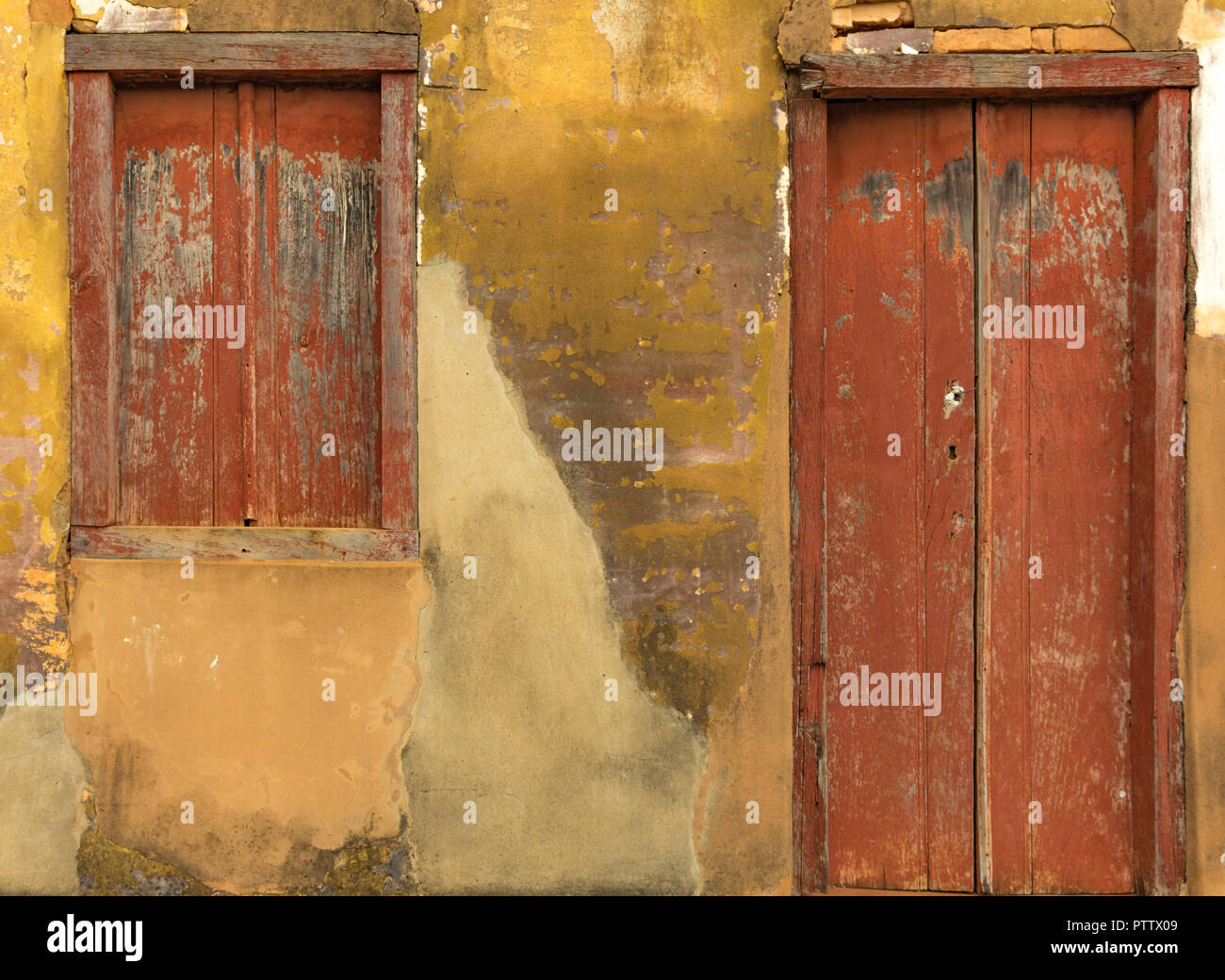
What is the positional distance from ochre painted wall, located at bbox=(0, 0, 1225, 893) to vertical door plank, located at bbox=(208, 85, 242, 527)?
227 mm

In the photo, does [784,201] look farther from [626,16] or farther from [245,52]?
[245,52]

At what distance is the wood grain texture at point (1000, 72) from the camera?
8.68 ft

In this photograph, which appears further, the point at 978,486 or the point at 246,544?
the point at 978,486

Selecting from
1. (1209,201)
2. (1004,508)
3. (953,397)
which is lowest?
(1004,508)

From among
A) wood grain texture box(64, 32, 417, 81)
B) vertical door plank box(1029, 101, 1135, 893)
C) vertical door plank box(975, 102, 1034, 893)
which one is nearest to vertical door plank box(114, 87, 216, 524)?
wood grain texture box(64, 32, 417, 81)

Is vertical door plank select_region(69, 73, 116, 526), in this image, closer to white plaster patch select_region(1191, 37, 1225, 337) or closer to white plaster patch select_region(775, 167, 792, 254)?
white plaster patch select_region(775, 167, 792, 254)

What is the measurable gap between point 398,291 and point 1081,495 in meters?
2.32

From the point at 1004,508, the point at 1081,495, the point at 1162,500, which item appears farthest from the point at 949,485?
the point at 1162,500

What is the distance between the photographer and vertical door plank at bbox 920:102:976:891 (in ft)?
9.08

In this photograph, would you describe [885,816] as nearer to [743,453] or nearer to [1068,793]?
[1068,793]

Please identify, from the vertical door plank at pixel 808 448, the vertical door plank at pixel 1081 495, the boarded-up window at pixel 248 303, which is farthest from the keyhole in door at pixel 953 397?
the boarded-up window at pixel 248 303

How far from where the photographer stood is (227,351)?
9.03 feet

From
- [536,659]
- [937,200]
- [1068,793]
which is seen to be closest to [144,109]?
[536,659]

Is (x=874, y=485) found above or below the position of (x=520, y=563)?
above
